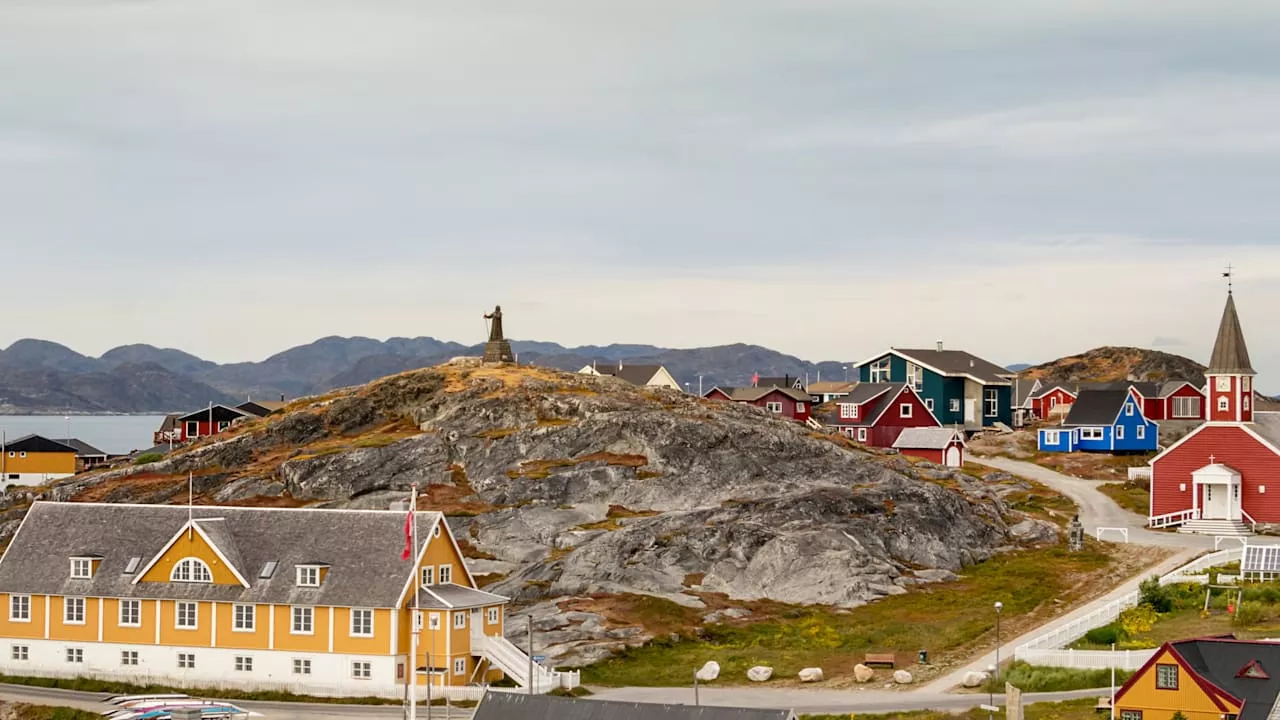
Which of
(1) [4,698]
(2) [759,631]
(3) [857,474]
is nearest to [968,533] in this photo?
(3) [857,474]

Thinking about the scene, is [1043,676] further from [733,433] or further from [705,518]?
[733,433]

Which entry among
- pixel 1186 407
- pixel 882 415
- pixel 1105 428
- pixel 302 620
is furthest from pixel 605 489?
pixel 1186 407

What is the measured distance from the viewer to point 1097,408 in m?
144

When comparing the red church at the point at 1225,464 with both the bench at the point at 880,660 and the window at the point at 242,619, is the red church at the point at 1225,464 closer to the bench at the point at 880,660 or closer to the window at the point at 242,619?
the bench at the point at 880,660

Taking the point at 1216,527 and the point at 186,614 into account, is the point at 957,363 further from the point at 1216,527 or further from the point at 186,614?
the point at 186,614

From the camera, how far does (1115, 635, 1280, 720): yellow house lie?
56906 millimetres

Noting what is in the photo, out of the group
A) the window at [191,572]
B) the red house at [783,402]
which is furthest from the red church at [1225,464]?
the window at [191,572]

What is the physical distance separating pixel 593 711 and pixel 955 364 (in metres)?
115

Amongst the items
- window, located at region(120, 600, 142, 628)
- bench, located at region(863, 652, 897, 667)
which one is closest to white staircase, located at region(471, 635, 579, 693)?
bench, located at region(863, 652, 897, 667)

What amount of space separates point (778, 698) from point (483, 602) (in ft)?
46.7

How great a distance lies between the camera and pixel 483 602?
74812 mm

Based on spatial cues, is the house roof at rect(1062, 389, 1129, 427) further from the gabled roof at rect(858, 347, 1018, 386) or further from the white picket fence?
the white picket fence

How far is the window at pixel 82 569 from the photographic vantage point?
79375mm

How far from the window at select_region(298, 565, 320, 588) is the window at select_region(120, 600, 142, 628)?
8.09 meters
